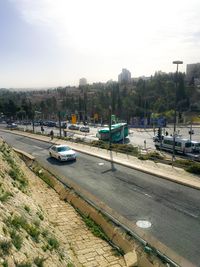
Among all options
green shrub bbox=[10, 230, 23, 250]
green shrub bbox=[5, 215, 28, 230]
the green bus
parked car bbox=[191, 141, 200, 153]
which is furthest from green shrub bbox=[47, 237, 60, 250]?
the green bus

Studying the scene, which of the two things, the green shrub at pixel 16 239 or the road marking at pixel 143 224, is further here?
the road marking at pixel 143 224

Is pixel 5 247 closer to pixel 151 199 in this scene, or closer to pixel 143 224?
pixel 143 224

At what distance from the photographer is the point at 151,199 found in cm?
1680

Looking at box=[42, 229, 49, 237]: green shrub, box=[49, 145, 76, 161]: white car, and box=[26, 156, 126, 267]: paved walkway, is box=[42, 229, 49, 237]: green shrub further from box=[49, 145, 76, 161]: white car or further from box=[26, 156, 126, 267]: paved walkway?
box=[49, 145, 76, 161]: white car

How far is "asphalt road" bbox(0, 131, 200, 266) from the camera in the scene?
1249 cm

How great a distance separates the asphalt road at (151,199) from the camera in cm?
1249

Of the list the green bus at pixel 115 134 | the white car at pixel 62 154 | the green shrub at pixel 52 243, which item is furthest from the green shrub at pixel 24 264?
the green bus at pixel 115 134

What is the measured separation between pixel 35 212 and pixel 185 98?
9412 centimetres

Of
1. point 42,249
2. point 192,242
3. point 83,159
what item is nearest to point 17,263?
→ point 42,249

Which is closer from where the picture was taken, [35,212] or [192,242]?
[192,242]

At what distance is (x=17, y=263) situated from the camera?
314 inches

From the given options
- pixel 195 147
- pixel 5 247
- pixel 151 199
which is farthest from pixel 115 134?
pixel 5 247

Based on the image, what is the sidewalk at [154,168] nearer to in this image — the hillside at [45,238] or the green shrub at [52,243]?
the hillside at [45,238]

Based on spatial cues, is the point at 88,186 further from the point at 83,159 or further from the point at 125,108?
the point at 125,108
